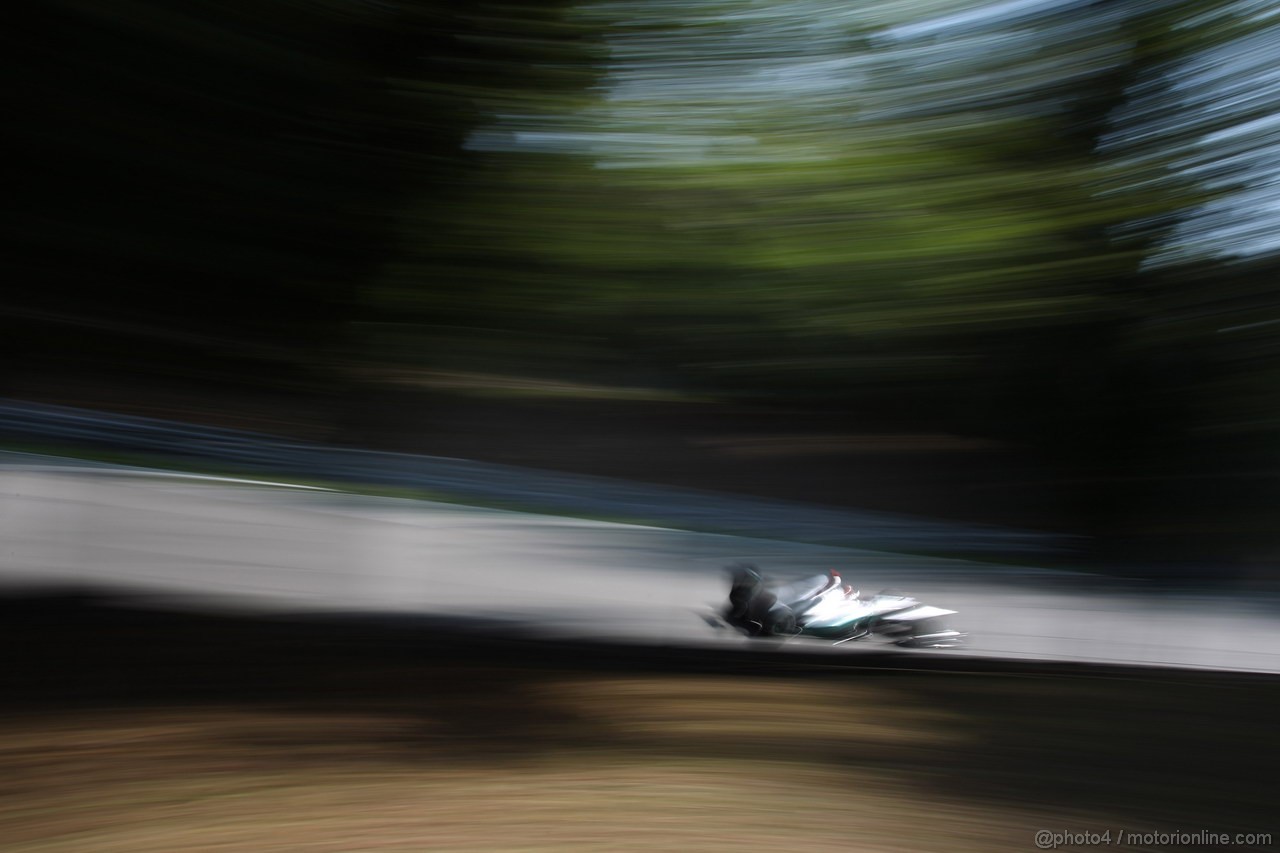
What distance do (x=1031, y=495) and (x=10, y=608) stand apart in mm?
4266

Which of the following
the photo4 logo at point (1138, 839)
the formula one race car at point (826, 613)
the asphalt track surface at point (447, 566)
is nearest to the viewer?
the photo4 logo at point (1138, 839)

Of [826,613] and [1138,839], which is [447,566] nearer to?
[826,613]

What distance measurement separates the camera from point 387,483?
382 cm

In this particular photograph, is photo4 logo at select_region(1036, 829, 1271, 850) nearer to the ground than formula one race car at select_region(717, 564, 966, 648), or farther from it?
nearer to the ground

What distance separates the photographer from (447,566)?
13.4 feet

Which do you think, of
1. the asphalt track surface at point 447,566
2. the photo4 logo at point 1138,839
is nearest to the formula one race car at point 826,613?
the asphalt track surface at point 447,566

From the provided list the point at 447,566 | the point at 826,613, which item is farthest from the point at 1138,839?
the point at 447,566

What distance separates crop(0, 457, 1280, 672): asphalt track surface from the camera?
13.3 ft

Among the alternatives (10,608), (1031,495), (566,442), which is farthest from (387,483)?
(1031,495)

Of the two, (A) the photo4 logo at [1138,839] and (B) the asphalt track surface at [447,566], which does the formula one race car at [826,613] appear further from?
(A) the photo4 logo at [1138,839]

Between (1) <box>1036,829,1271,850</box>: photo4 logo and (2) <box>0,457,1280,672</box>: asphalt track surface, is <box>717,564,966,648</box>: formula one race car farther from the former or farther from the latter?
(1) <box>1036,829,1271,850</box>: photo4 logo

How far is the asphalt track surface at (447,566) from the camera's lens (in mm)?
4055

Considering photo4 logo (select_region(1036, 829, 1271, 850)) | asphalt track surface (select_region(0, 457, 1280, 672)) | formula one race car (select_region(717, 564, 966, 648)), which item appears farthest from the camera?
asphalt track surface (select_region(0, 457, 1280, 672))

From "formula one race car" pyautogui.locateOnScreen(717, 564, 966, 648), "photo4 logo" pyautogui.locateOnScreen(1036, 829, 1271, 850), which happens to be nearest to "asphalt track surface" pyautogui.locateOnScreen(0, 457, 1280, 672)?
"formula one race car" pyautogui.locateOnScreen(717, 564, 966, 648)
